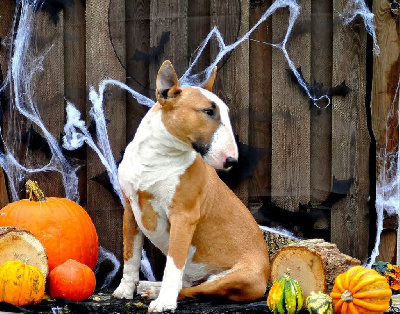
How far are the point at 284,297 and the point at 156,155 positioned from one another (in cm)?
116

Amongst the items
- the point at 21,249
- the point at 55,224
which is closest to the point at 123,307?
the point at 21,249

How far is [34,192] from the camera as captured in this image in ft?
17.3

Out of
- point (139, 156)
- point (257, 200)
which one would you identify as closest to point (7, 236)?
point (139, 156)

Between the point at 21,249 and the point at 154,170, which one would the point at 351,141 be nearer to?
the point at 154,170

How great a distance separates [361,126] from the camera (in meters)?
5.62

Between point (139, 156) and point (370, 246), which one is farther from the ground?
point (139, 156)

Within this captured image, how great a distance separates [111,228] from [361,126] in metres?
2.06

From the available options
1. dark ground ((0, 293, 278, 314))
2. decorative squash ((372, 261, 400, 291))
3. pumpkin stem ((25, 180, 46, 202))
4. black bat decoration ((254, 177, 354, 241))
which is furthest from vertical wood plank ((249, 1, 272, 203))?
pumpkin stem ((25, 180, 46, 202))

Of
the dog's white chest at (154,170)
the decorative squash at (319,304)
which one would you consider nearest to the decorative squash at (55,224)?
the dog's white chest at (154,170)

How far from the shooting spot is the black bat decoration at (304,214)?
5.64m

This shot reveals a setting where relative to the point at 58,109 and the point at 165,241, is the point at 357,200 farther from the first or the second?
the point at 58,109

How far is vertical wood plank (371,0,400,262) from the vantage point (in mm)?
5590

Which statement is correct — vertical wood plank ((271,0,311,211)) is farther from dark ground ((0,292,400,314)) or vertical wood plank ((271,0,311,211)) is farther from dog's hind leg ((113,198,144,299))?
dog's hind leg ((113,198,144,299))

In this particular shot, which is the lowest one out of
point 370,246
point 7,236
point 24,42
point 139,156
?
point 370,246
